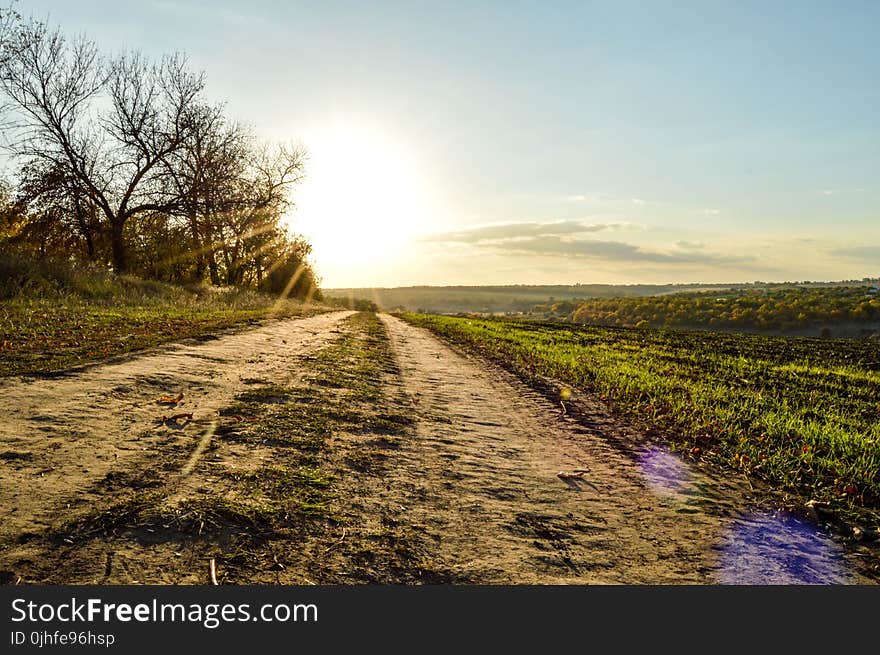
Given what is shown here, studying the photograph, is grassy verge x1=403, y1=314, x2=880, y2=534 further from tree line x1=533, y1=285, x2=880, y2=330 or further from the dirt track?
tree line x1=533, y1=285, x2=880, y2=330

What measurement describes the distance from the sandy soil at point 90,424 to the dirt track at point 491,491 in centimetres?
2

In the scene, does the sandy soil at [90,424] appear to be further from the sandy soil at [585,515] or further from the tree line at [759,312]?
the tree line at [759,312]

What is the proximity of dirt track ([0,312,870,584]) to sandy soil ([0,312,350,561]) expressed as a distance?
0.05ft

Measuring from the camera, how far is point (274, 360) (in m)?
9.04

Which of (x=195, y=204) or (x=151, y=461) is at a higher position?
(x=195, y=204)

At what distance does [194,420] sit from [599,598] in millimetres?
4122

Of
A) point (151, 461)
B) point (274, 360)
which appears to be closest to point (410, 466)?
point (151, 461)

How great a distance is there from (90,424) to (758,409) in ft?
28.6

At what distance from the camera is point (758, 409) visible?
7.50 meters

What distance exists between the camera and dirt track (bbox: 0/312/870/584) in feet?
9.55

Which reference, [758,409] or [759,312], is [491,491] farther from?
[759,312]

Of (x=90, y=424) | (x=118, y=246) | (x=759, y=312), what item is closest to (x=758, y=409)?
(x=90, y=424)

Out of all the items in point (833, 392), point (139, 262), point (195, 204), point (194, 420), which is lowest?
point (833, 392)

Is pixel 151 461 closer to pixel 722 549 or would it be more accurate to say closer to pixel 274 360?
pixel 722 549
